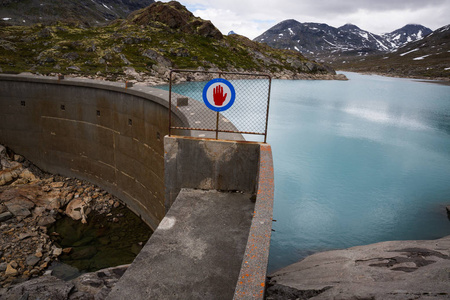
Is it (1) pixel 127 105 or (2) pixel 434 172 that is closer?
(1) pixel 127 105

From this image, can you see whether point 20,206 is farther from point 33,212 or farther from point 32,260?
point 32,260

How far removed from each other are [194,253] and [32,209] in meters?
12.8

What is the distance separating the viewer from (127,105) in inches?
565

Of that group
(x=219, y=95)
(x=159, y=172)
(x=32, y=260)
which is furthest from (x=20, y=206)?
(x=219, y=95)

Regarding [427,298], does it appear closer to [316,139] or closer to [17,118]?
[17,118]

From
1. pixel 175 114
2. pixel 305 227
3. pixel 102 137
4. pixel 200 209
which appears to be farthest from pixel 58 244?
pixel 305 227

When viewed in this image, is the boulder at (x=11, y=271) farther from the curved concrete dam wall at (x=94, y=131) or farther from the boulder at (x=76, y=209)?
the curved concrete dam wall at (x=94, y=131)

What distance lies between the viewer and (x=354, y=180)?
17984 mm

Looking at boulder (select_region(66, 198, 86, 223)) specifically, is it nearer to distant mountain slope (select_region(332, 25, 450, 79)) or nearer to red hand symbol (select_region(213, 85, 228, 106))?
red hand symbol (select_region(213, 85, 228, 106))

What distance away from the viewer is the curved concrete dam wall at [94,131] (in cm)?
1303

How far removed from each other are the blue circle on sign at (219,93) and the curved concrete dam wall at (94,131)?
501 cm

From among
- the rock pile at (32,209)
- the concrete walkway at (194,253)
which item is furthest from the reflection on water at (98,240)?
the concrete walkway at (194,253)

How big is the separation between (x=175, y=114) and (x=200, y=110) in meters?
1.23

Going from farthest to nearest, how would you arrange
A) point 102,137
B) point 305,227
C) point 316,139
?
Answer: point 316,139, point 102,137, point 305,227
